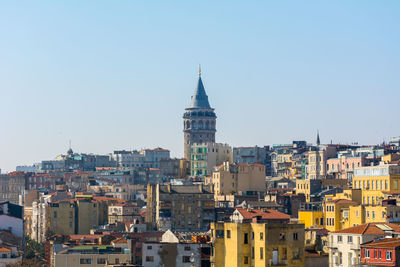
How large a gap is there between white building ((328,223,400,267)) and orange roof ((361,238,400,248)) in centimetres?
281

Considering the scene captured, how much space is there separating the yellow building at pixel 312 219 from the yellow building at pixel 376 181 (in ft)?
17.8

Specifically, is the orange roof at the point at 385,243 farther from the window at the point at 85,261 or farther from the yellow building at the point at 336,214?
the window at the point at 85,261

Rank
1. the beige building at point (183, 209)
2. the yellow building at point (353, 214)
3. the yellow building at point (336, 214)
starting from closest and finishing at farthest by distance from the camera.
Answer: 1. the yellow building at point (353, 214)
2. the yellow building at point (336, 214)
3. the beige building at point (183, 209)

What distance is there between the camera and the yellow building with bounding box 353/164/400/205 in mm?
116625

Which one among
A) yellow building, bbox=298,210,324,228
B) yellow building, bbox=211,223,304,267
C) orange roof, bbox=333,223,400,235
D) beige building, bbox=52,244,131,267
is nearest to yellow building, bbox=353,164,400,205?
yellow building, bbox=298,210,324,228

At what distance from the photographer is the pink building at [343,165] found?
165 m

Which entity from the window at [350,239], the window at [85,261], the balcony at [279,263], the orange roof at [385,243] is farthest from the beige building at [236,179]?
the orange roof at [385,243]

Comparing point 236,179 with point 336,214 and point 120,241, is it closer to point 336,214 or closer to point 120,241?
point 120,241

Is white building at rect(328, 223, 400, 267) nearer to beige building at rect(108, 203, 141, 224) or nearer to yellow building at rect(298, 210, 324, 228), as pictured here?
yellow building at rect(298, 210, 324, 228)

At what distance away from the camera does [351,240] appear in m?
78.5

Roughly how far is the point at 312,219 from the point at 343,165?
204 ft

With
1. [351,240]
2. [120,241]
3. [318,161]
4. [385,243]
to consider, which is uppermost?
[318,161]

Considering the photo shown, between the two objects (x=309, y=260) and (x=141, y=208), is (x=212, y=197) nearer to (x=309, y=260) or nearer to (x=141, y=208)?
(x=141, y=208)

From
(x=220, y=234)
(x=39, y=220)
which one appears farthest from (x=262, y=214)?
(x=39, y=220)
